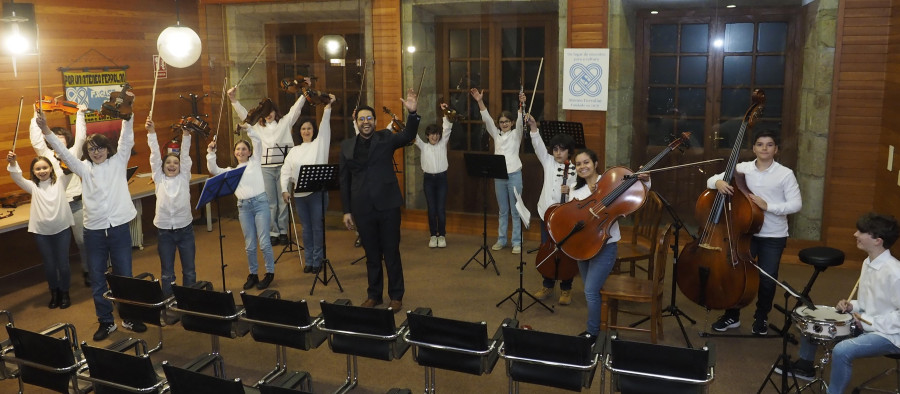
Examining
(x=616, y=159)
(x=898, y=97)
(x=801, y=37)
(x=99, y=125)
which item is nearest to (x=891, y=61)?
(x=898, y=97)

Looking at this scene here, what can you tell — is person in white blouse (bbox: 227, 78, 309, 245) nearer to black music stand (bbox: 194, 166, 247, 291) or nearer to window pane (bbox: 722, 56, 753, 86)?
black music stand (bbox: 194, 166, 247, 291)

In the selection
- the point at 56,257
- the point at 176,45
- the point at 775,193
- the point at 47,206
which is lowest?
the point at 56,257

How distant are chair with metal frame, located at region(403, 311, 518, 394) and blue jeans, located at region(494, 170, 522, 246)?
12.0 ft

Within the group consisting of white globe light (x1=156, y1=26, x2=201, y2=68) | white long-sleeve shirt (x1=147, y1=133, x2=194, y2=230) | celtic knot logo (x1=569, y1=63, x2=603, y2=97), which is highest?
white globe light (x1=156, y1=26, x2=201, y2=68)

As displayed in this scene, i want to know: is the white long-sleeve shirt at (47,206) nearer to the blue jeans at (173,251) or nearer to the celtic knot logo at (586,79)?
the blue jeans at (173,251)

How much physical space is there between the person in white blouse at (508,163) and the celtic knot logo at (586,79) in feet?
2.34

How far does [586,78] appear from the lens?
315 inches

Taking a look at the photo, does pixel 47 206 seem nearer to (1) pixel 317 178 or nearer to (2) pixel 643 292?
(1) pixel 317 178

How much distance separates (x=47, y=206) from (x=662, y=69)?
20.0 feet

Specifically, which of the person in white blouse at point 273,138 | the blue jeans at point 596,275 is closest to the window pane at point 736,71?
the blue jeans at point 596,275

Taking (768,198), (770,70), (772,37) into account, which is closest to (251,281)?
(768,198)

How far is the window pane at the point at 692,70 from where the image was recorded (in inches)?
311

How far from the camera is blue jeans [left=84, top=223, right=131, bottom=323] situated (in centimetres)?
586

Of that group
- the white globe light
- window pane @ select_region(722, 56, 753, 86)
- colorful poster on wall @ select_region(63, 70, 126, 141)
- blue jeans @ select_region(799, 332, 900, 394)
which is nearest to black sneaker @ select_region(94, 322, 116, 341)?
colorful poster on wall @ select_region(63, 70, 126, 141)
